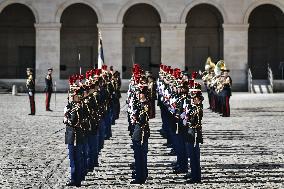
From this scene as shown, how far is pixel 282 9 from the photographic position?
1654 inches

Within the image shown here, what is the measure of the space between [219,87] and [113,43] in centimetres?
1787

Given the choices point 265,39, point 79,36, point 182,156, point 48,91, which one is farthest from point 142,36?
point 182,156

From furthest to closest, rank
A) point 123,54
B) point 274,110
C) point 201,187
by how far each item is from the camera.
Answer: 1. point 123,54
2. point 274,110
3. point 201,187

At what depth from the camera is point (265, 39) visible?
44875 millimetres

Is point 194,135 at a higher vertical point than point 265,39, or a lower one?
lower

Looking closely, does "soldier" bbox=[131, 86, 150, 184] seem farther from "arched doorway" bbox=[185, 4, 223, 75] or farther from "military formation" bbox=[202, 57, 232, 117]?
"arched doorway" bbox=[185, 4, 223, 75]

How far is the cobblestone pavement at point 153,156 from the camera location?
414 inches

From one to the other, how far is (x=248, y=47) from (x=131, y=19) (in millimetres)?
9742

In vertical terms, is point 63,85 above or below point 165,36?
below

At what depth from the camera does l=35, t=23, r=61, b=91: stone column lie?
41062 mm

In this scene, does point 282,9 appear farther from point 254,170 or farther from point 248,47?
point 254,170

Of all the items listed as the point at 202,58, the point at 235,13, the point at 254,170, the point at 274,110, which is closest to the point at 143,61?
the point at 202,58

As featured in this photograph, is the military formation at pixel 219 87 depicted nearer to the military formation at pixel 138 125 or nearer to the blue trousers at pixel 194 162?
the military formation at pixel 138 125

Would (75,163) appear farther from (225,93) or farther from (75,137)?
(225,93)
